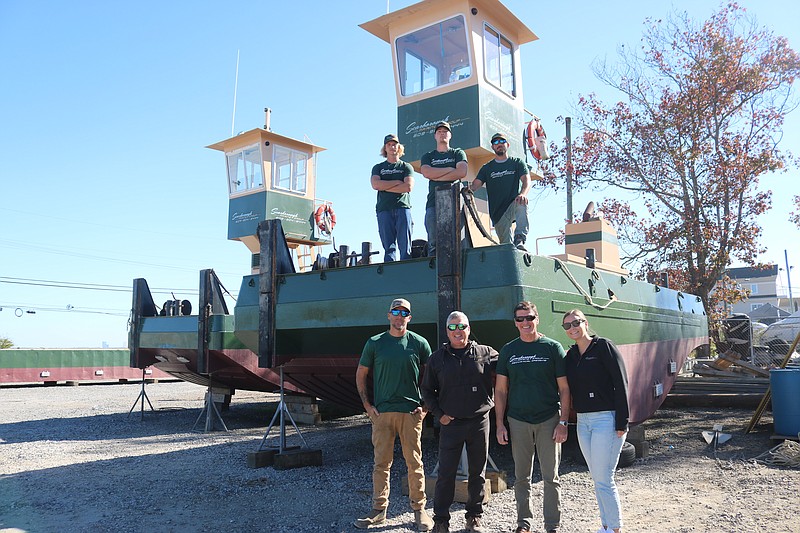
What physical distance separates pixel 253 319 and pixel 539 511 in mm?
3943

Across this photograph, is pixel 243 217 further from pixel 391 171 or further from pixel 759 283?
pixel 759 283

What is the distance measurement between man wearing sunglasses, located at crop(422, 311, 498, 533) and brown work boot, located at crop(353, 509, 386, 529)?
499mm

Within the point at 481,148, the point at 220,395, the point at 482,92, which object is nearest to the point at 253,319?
the point at 481,148

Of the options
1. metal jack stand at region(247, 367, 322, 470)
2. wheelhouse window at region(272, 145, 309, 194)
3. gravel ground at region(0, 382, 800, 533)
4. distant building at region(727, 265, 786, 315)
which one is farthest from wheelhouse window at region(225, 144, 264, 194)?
distant building at region(727, 265, 786, 315)

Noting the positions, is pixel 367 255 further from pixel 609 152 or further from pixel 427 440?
pixel 609 152

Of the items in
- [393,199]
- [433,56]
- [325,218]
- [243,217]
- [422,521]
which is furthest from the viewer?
[325,218]

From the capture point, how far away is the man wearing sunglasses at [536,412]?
4262mm

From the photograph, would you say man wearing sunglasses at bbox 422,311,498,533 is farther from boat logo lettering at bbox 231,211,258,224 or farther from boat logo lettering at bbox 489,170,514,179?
boat logo lettering at bbox 231,211,258,224

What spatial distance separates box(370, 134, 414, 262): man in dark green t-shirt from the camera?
21.2ft

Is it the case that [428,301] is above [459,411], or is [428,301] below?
above

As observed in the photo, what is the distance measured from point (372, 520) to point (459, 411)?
44.2 inches

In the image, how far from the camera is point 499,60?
884cm

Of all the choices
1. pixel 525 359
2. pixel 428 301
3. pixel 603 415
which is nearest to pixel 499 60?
pixel 428 301

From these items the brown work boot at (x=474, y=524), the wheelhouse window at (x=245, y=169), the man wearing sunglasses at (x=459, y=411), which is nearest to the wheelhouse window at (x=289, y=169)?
the wheelhouse window at (x=245, y=169)
